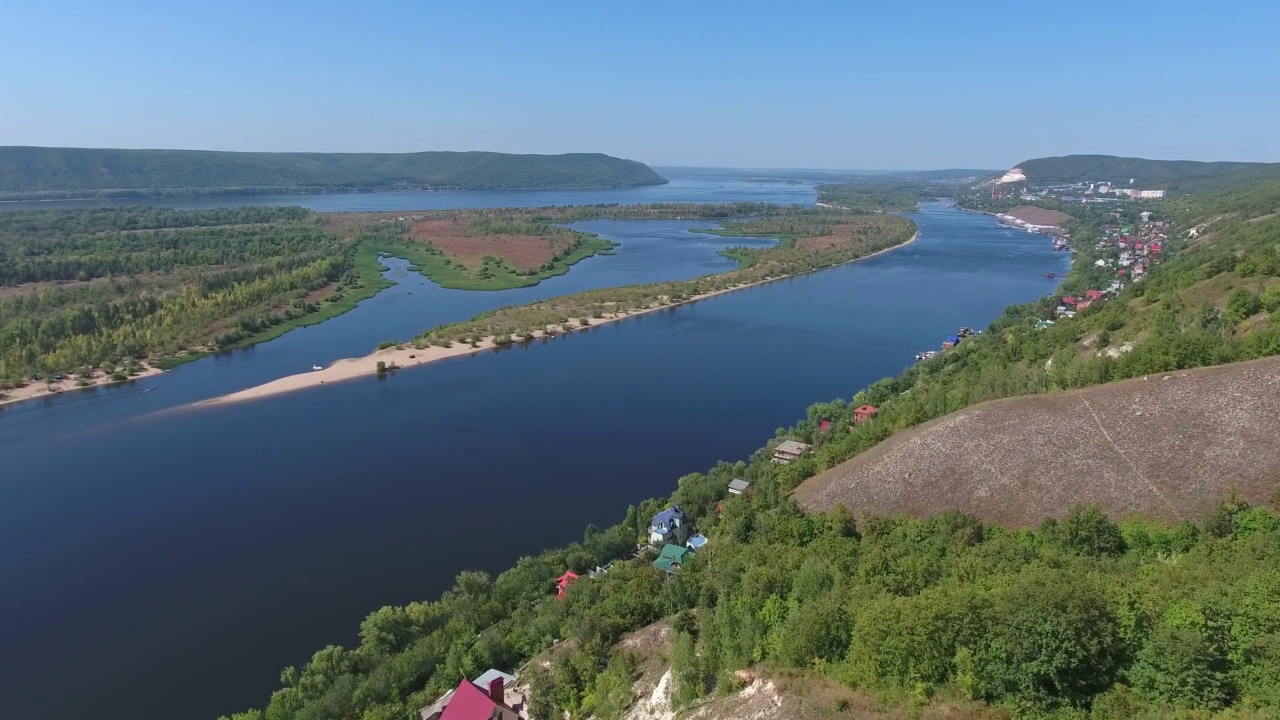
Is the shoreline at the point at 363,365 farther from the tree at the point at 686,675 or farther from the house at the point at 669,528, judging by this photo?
the tree at the point at 686,675

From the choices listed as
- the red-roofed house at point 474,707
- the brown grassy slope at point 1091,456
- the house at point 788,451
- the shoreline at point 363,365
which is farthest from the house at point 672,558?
the shoreline at point 363,365

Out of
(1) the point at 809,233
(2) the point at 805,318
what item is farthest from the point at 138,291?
(1) the point at 809,233

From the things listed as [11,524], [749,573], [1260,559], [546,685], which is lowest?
[11,524]

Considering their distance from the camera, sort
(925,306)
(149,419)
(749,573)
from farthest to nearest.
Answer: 1. (925,306)
2. (149,419)
3. (749,573)

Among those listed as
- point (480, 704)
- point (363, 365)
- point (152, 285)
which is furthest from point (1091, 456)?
point (152, 285)

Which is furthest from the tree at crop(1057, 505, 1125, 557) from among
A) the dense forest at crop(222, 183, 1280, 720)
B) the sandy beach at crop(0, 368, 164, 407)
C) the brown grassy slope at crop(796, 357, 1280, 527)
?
the sandy beach at crop(0, 368, 164, 407)

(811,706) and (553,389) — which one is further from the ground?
(811,706)

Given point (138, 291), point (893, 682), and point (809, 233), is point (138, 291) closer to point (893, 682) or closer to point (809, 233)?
point (893, 682)
